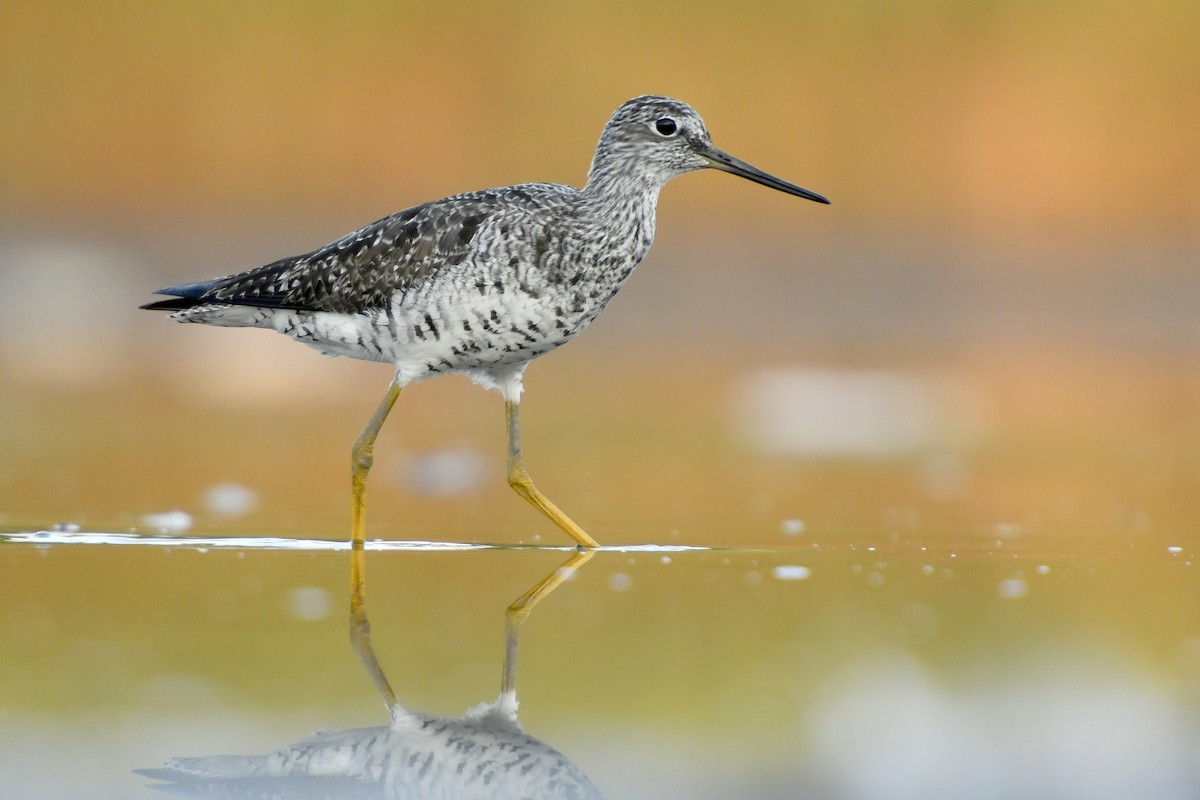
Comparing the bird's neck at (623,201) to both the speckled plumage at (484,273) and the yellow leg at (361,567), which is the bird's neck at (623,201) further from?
the yellow leg at (361,567)

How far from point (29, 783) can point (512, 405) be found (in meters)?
4.73

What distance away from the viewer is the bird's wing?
26.9 feet

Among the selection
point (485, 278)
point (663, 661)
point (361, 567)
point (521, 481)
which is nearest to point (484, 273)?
point (485, 278)

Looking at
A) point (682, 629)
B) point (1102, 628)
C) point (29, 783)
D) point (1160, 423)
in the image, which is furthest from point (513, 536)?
point (1160, 423)

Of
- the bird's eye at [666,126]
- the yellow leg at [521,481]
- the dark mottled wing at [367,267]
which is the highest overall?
the bird's eye at [666,126]

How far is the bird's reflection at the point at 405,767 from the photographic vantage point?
431 centimetres

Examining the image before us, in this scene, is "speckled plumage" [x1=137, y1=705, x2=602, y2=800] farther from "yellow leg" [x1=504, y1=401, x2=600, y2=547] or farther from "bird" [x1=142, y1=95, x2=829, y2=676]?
"yellow leg" [x1=504, y1=401, x2=600, y2=547]

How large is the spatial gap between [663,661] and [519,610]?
0.99 metres

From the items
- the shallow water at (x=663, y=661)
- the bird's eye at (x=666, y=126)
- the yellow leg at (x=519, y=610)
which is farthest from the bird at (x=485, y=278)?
the shallow water at (x=663, y=661)

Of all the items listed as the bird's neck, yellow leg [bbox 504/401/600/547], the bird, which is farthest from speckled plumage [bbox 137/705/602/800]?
the bird's neck

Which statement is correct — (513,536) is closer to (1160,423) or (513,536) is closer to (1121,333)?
(1160,423)

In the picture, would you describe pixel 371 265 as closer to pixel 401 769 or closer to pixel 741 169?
pixel 741 169

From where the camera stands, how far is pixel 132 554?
24.5 feet

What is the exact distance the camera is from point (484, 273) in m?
7.91
